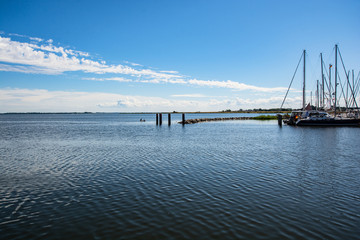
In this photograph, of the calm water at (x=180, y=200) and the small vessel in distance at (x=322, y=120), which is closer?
the calm water at (x=180, y=200)

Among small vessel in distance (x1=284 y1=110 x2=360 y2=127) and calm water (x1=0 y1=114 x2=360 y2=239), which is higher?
small vessel in distance (x1=284 y1=110 x2=360 y2=127)

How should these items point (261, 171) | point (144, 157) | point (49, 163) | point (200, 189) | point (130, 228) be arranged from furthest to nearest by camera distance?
point (144, 157) < point (49, 163) < point (261, 171) < point (200, 189) < point (130, 228)

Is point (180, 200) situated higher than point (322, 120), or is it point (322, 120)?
point (322, 120)

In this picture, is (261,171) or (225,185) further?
(261,171)

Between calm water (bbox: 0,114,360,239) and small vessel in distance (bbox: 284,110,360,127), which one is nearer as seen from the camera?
calm water (bbox: 0,114,360,239)

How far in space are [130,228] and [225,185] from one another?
5623mm

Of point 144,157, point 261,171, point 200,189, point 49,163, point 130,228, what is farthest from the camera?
point 144,157

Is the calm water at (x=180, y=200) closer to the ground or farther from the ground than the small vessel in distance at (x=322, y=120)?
closer to the ground

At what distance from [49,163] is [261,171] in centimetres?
1429

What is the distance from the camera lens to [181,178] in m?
12.7

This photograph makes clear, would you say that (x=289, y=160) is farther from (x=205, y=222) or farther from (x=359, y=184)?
(x=205, y=222)

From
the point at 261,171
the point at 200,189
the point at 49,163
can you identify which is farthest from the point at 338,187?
the point at 49,163

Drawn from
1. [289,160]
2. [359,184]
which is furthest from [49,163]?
[359,184]

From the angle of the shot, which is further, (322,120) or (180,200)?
(322,120)
